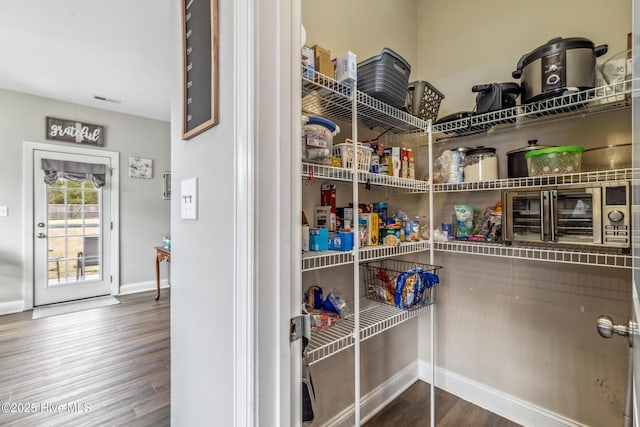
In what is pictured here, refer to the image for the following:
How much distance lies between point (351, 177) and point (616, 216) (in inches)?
41.9

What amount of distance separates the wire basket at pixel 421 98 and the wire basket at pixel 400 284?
92 centimetres

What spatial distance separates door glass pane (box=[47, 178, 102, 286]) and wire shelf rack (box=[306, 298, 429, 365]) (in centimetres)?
421

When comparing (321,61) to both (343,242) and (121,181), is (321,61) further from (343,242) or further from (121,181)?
(121,181)

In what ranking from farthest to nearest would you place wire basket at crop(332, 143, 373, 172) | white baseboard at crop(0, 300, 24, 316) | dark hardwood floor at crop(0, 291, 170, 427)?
1. white baseboard at crop(0, 300, 24, 316)
2. dark hardwood floor at crop(0, 291, 170, 427)
3. wire basket at crop(332, 143, 373, 172)

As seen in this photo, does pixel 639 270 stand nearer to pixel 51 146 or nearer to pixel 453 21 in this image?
pixel 453 21

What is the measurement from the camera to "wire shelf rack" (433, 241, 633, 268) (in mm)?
1201

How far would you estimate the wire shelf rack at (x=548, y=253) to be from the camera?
120 centimetres

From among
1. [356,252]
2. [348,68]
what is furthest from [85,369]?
[348,68]

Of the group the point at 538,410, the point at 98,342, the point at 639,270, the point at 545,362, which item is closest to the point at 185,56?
the point at 639,270

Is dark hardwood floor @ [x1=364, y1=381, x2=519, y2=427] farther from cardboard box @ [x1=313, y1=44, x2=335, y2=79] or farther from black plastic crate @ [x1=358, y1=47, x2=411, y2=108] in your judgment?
cardboard box @ [x1=313, y1=44, x2=335, y2=79]

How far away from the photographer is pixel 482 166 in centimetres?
162

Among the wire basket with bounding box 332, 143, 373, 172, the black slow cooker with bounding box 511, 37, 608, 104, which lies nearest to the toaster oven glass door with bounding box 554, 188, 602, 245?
the black slow cooker with bounding box 511, 37, 608, 104

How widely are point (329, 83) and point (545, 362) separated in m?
1.87

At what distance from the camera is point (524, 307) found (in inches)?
66.6
